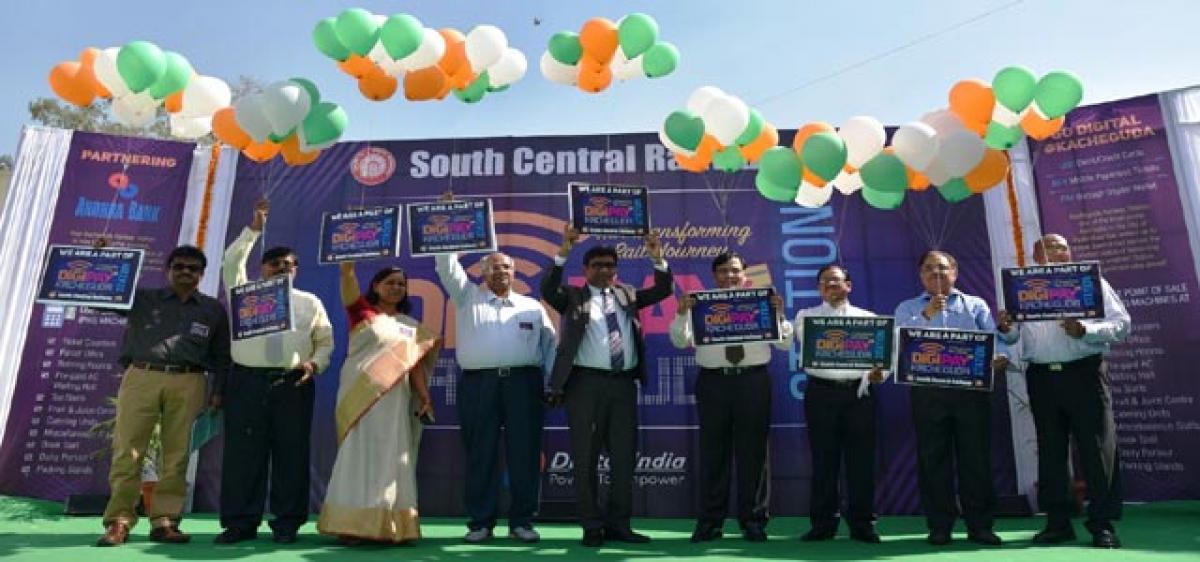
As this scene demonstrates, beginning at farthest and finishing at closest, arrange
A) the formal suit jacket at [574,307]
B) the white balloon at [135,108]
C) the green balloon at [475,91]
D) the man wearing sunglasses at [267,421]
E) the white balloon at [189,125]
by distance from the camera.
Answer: the green balloon at [475,91] < the white balloon at [189,125] < the white balloon at [135,108] < the formal suit jacket at [574,307] < the man wearing sunglasses at [267,421]

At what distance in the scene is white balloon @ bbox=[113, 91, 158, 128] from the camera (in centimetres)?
414

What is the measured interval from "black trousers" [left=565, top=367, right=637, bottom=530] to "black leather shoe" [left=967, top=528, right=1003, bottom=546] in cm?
157

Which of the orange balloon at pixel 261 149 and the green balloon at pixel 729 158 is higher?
the green balloon at pixel 729 158

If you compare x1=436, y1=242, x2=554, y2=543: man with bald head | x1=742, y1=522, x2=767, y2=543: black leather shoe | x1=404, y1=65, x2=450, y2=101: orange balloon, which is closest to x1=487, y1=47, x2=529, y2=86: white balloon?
x1=404, y1=65, x2=450, y2=101: orange balloon

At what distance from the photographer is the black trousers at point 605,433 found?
3.58 metres

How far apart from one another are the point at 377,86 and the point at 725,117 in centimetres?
188

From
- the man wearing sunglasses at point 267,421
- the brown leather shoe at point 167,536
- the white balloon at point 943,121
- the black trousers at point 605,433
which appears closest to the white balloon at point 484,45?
the man wearing sunglasses at point 267,421

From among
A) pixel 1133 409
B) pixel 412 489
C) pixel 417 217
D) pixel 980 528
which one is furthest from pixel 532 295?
pixel 1133 409

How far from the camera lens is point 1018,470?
4.76m

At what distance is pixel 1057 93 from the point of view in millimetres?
3854

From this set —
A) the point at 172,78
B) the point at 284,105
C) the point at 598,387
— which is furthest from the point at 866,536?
the point at 172,78

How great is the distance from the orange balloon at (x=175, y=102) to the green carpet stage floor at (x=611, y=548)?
2.23 metres

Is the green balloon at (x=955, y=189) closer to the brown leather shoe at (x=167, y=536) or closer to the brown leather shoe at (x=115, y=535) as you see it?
the brown leather shoe at (x=167, y=536)

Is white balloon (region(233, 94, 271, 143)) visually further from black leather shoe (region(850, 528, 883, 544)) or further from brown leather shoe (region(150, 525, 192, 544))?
black leather shoe (region(850, 528, 883, 544))
